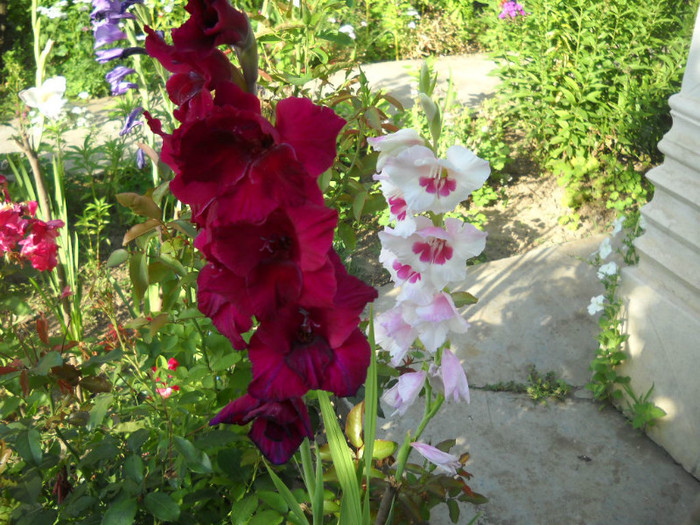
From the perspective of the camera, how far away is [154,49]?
864 mm

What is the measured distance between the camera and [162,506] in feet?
4.23

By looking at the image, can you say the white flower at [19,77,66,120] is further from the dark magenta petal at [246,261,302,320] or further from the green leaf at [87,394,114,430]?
the dark magenta petal at [246,261,302,320]

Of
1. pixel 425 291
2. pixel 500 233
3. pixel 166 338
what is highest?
pixel 425 291

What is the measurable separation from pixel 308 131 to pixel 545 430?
186 centimetres

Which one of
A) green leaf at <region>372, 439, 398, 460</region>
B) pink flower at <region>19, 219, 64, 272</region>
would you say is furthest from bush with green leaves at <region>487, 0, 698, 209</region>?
pink flower at <region>19, 219, 64, 272</region>

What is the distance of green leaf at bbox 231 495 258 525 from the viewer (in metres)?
1.35

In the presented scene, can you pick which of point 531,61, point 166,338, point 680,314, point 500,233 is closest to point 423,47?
point 531,61

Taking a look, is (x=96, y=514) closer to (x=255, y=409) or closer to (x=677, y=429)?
(x=255, y=409)

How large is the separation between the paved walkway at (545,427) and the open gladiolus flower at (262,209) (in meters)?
1.35

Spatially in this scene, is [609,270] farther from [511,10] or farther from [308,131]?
[511,10]

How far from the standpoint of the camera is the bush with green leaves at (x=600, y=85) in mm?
3533

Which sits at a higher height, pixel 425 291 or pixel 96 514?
pixel 425 291

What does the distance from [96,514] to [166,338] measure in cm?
40

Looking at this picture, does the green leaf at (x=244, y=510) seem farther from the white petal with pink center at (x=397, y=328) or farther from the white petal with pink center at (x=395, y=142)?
the white petal with pink center at (x=395, y=142)
